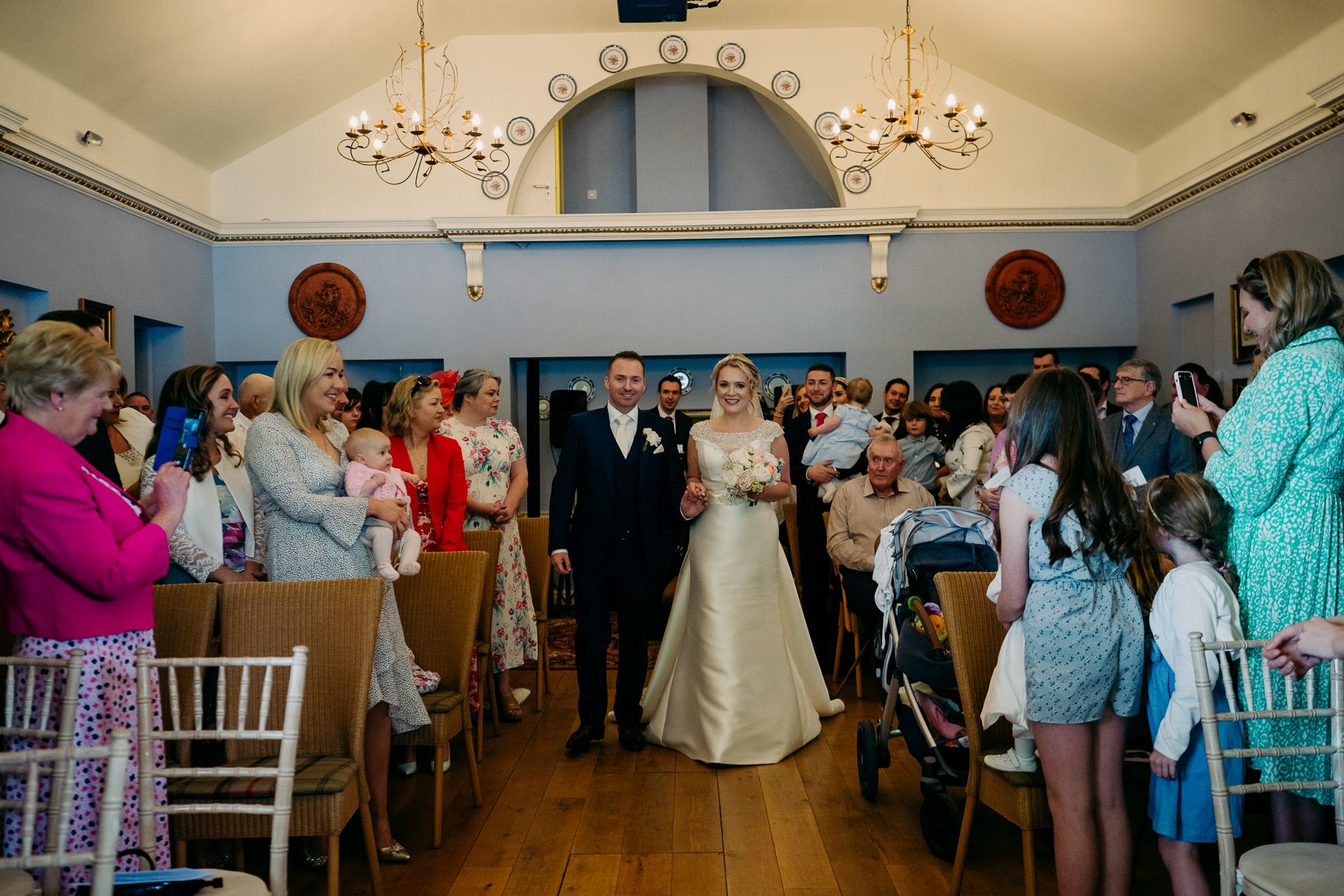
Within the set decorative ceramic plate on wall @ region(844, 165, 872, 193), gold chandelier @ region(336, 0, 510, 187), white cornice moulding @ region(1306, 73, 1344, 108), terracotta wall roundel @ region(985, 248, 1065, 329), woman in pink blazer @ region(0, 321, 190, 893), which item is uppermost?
gold chandelier @ region(336, 0, 510, 187)

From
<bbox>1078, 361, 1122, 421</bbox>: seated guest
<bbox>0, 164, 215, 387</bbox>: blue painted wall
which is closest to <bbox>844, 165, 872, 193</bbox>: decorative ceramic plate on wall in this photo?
<bbox>1078, 361, 1122, 421</bbox>: seated guest

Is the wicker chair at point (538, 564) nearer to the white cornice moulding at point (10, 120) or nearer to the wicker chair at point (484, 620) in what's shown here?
the wicker chair at point (484, 620)

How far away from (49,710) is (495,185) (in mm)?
6941

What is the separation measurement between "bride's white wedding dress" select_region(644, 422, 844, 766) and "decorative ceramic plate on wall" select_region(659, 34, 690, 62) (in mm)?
5077

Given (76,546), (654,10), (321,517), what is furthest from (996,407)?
(76,546)

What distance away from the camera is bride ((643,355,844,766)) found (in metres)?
4.00

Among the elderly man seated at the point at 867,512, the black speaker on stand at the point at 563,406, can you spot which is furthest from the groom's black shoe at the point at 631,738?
the black speaker on stand at the point at 563,406

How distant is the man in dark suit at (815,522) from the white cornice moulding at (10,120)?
4.89m

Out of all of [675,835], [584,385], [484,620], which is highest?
[584,385]

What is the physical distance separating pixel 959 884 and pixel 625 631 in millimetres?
1868

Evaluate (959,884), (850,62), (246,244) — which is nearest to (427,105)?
(246,244)

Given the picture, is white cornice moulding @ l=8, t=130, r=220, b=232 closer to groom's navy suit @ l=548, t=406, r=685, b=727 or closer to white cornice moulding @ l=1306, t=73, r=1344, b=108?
groom's navy suit @ l=548, t=406, r=685, b=727

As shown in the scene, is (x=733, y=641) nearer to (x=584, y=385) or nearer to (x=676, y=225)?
(x=676, y=225)

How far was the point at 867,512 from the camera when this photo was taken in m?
4.79
